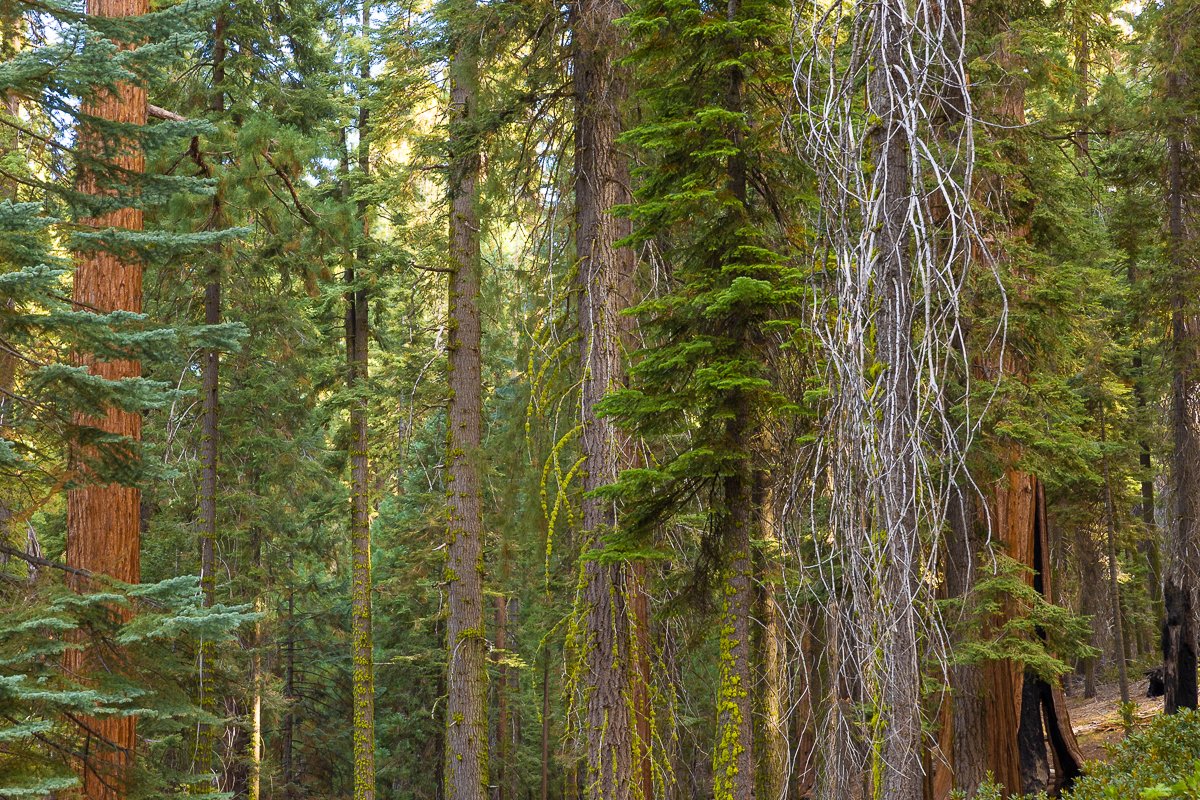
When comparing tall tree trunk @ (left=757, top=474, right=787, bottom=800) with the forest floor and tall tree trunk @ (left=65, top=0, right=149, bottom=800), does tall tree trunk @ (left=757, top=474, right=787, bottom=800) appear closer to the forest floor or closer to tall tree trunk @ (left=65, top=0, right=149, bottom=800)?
the forest floor

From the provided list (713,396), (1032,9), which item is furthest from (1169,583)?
(713,396)

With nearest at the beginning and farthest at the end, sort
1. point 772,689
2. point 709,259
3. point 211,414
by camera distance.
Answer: point 709,259 → point 772,689 → point 211,414

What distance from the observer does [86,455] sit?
6.67 m

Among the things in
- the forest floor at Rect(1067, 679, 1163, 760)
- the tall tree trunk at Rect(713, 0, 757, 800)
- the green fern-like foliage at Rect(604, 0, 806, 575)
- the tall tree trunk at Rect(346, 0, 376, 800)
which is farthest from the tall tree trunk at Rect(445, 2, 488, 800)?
the forest floor at Rect(1067, 679, 1163, 760)

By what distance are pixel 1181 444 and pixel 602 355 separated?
847 centimetres

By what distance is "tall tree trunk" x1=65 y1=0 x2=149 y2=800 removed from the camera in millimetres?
6555

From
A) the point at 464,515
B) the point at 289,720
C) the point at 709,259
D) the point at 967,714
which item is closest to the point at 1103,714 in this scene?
the point at 967,714

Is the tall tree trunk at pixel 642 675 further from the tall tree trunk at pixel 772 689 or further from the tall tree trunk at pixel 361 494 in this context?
the tall tree trunk at pixel 361 494

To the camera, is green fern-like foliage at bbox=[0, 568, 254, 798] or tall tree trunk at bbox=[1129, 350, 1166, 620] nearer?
green fern-like foliage at bbox=[0, 568, 254, 798]

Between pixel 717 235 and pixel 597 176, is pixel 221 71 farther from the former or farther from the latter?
pixel 717 235

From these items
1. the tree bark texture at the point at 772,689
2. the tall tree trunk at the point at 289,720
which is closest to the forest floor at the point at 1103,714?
the tree bark texture at the point at 772,689

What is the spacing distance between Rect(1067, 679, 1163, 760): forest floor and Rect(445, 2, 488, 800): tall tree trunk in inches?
315

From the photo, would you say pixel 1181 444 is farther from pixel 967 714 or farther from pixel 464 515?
pixel 464 515

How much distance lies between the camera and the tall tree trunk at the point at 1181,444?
12156 mm
